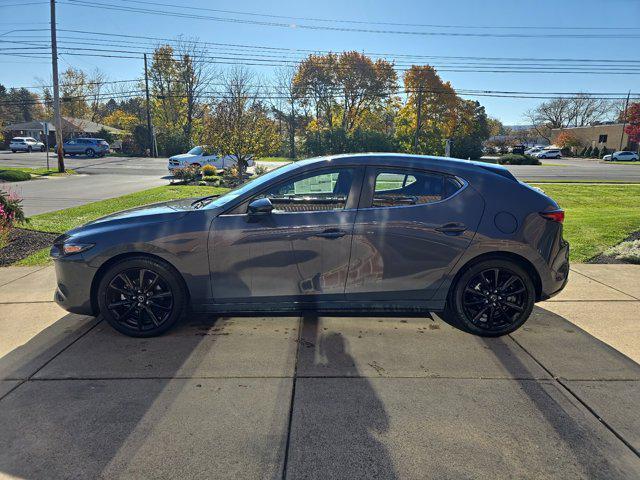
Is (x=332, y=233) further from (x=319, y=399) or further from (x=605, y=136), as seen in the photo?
(x=605, y=136)

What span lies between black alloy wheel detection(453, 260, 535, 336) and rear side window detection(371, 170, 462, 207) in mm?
706

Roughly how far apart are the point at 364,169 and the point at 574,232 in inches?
237

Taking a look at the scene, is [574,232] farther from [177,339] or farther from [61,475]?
[61,475]

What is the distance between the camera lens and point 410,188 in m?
3.74

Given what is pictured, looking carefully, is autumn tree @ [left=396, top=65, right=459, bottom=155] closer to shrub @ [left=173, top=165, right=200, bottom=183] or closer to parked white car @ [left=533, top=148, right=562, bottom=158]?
parked white car @ [left=533, top=148, right=562, bottom=158]

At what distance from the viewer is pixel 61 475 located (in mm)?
2217

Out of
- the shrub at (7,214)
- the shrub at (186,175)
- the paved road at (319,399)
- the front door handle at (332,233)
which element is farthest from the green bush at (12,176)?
the front door handle at (332,233)

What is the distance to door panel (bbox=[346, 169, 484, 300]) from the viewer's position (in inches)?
143

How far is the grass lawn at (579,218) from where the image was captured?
700 cm

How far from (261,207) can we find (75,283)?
5.76 ft

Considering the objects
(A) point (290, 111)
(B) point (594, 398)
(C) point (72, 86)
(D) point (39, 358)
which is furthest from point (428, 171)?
(C) point (72, 86)

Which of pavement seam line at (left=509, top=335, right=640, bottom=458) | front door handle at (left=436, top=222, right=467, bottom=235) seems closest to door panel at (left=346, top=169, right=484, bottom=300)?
front door handle at (left=436, top=222, right=467, bottom=235)

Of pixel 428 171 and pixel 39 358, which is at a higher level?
pixel 428 171

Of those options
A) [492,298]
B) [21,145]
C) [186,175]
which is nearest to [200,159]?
[186,175]
